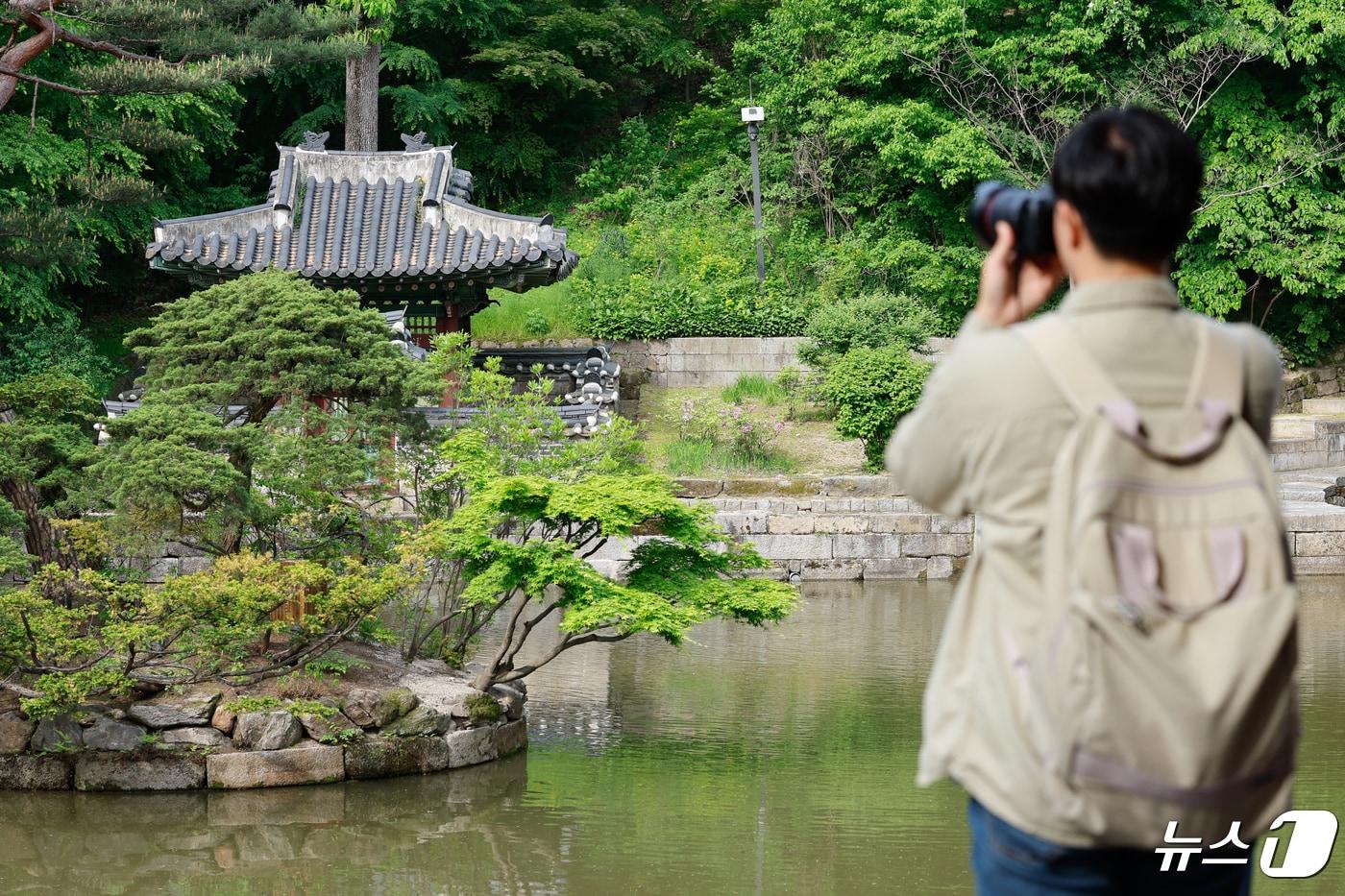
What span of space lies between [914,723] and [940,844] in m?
2.35

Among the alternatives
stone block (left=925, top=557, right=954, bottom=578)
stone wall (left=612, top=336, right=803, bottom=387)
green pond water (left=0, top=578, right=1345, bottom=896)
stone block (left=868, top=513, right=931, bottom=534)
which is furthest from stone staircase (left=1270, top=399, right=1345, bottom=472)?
green pond water (left=0, top=578, right=1345, bottom=896)

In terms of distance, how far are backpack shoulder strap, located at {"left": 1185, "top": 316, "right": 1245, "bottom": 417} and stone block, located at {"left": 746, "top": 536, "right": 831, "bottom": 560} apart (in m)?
14.2

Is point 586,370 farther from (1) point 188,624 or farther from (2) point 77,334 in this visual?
(1) point 188,624

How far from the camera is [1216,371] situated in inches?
74.0

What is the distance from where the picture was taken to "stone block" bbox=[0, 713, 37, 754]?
294 inches

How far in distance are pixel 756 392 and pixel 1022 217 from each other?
1808cm

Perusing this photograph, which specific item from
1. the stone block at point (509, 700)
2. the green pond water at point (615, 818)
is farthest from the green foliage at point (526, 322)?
the stone block at point (509, 700)

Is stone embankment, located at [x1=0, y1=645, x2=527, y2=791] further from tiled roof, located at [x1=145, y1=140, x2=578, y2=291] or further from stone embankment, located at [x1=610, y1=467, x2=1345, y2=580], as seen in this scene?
tiled roof, located at [x1=145, y1=140, x2=578, y2=291]

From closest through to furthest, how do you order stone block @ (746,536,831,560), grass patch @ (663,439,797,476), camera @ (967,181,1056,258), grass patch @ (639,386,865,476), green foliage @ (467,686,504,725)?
1. camera @ (967,181,1056,258)
2. green foliage @ (467,686,504,725)
3. stone block @ (746,536,831,560)
4. grass patch @ (663,439,797,476)
5. grass patch @ (639,386,865,476)

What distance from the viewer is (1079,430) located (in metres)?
1.79

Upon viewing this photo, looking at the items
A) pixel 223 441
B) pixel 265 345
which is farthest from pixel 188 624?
pixel 265 345

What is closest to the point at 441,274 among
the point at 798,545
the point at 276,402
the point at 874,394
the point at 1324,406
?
the point at 798,545

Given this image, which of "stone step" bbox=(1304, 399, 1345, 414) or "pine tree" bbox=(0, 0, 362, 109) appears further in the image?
"stone step" bbox=(1304, 399, 1345, 414)

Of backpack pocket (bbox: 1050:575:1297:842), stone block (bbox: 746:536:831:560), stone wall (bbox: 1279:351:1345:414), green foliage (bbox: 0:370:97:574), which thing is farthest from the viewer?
stone wall (bbox: 1279:351:1345:414)
